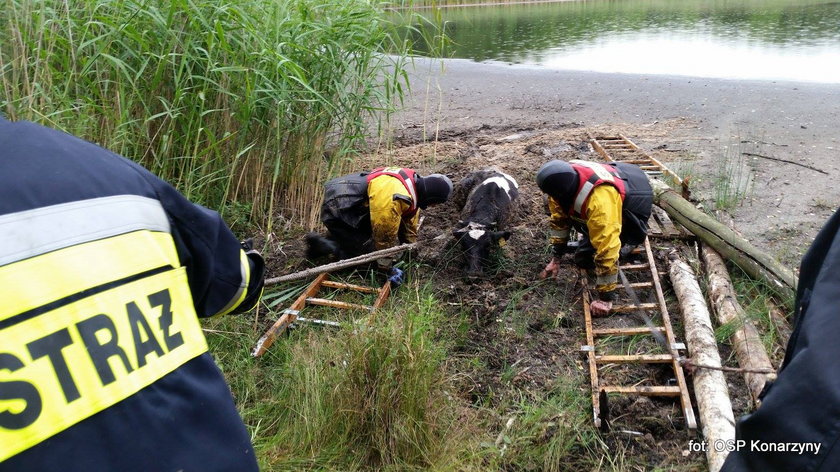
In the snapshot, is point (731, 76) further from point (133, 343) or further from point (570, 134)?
point (133, 343)

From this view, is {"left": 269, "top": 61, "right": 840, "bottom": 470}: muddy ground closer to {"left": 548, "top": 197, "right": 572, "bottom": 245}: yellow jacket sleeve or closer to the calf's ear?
the calf's ear

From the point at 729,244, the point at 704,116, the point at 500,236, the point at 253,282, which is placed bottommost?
the point at 704,116

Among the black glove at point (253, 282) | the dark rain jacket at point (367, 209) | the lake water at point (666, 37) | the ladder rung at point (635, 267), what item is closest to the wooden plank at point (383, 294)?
the dark rain jacket at point (367, 209)

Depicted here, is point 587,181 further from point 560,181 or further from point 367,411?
point 367,411

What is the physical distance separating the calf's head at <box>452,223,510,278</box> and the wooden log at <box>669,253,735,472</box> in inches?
47.6

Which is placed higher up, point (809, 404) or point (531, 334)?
point (809, 404)

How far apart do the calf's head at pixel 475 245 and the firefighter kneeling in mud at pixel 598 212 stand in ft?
1.39

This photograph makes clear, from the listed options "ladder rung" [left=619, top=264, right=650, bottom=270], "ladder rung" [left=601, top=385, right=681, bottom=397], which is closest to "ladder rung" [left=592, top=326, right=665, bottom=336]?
"ladder rung" [left=601, top=385, right=681, bottom=397]

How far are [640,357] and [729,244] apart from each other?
54.3 inches

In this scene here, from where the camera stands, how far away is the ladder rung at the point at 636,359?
3016 millimetres

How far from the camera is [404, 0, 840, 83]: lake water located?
1164 cm

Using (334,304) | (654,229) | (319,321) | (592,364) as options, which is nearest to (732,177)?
(654,229)

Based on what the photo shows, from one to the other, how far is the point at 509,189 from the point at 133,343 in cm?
349

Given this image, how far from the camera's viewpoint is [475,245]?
13.2 ft
